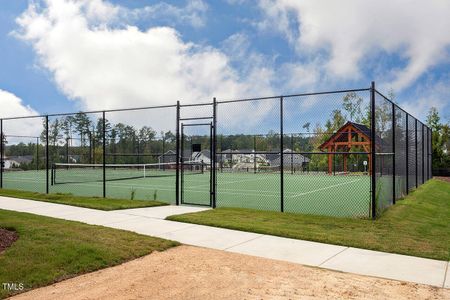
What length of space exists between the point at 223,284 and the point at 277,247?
6.42 ft

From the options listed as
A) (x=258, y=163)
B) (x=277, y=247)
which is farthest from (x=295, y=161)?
(x=277, y=247)

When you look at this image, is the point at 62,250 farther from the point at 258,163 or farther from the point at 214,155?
the point at 258,163

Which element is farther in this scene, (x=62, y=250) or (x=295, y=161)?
(x=295, y=161)

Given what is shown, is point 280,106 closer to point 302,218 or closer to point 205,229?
point 302,218

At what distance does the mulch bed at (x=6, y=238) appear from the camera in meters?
5.89

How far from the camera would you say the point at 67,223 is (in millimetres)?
7746

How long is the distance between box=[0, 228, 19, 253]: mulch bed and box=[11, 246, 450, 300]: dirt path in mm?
1823

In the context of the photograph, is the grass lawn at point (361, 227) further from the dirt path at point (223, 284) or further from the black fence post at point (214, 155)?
the dirt path at point (223, 284)

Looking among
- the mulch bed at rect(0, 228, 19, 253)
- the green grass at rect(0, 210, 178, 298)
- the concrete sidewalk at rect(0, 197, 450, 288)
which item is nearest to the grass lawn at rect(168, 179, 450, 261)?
the concrete sidewalk at rect(0, 197, 450, 288)

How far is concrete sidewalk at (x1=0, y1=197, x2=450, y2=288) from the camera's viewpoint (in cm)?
514

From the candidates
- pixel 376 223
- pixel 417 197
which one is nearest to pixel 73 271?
pixel 376 223

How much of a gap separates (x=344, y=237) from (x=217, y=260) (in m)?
2.60

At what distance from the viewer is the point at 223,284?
4.56m

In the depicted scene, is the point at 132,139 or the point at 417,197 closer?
the point at 417,197
